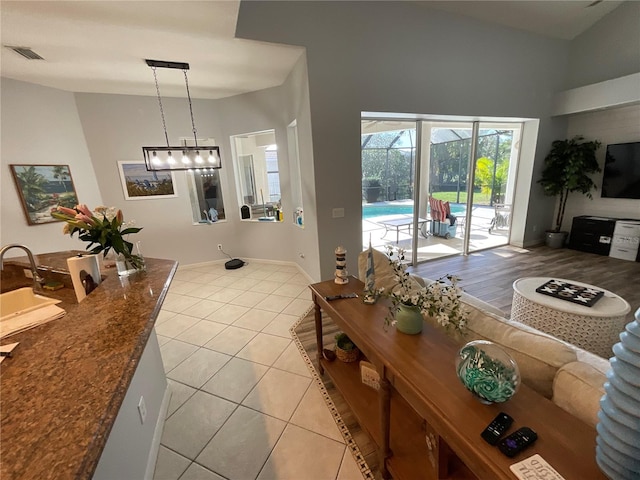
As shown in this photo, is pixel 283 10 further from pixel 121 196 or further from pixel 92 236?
pixel 121 196

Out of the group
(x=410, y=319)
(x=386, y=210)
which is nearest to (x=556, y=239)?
(x=386, y=210)

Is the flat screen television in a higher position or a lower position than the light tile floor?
higher

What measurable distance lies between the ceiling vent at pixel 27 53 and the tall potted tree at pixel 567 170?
7.35 metres

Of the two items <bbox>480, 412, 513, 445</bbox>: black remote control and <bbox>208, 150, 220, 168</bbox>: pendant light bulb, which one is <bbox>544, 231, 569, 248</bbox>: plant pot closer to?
<bbox>480, 412, 513, 445</bbox>: black remote control

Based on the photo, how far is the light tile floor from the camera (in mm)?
1491

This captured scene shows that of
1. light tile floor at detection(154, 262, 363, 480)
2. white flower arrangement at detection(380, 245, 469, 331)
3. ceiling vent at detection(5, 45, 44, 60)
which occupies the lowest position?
light tile floor at detection(154, 262, 363, 480)

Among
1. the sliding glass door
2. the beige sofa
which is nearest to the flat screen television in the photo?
the sliding glass door

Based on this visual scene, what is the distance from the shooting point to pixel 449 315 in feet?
3.49

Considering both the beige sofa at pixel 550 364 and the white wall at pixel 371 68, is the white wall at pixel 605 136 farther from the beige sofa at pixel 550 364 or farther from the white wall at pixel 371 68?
the beige sofa at pixel 550 364

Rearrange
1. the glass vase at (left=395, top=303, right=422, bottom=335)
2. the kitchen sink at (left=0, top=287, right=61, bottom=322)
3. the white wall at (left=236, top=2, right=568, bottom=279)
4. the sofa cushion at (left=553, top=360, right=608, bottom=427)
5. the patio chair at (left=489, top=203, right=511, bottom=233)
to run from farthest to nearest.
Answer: the patio chair at (left=489, top=203, right=511, bottom=233)
the white wall at (left=236, top=2, right=568, bottom=279)
the kitchen sink at (left=0, top=287, right=61, bottom=322)
the glass vase at (left=395, top=303, right=422, bottom=335)
the sofa cushion at (left=553, top=360, right=608, bottom=427)

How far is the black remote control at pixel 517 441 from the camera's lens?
2.28 feet

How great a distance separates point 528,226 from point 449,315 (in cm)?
529

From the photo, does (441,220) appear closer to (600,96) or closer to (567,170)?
(567,170)

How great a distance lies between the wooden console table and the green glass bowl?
0.15 ft
